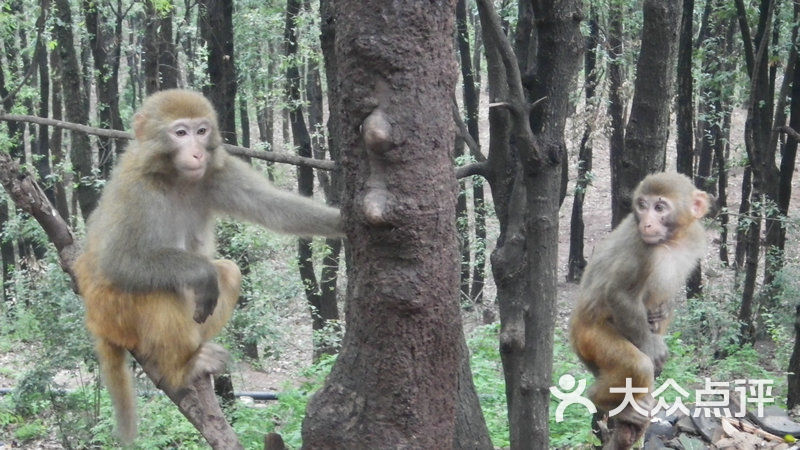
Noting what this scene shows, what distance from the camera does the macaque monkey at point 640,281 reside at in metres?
5.16

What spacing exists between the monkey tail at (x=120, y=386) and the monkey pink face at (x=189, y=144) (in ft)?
3.69

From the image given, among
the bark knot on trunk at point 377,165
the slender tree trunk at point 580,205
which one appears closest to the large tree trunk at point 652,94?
the bark knot on trunk at point 377,165

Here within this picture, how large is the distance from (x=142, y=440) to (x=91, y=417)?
1.25 metres

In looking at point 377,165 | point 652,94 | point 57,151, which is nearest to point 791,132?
point 652,94

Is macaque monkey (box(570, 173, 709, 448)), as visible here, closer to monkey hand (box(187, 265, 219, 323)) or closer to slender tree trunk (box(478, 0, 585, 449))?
slender tree trunk (box(478, 0, 585, 449))

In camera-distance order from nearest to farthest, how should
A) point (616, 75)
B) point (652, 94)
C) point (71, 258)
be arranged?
point (71, 258), point (652, 94), point (616, 75)

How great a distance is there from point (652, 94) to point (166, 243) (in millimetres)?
3105

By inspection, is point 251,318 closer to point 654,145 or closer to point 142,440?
point 142,440

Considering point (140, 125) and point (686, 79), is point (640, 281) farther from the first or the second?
point (686, 79)

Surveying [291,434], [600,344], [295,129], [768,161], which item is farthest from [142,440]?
[768,161]

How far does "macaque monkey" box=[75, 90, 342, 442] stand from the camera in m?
Answer: 4.80

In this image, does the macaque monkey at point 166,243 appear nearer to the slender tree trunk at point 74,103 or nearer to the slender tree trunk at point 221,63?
the slender tree trunk at point 221,63

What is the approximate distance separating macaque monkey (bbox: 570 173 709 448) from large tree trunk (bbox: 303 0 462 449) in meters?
2.15

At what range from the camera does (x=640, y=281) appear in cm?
522
